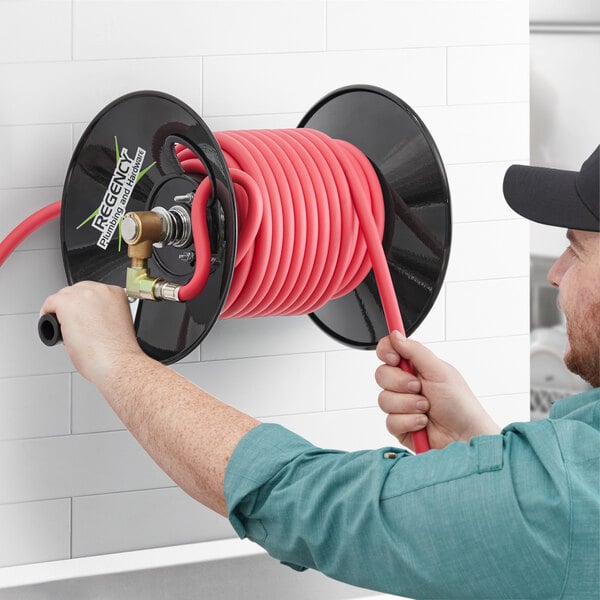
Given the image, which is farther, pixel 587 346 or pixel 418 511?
pixel 587 346

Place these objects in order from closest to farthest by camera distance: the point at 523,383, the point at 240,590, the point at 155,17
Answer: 1. the point at 155,17
2. the point at 240,590
3. the point at 523,383

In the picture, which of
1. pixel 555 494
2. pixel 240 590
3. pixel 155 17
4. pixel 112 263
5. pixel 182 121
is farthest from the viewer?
pixel 240 590

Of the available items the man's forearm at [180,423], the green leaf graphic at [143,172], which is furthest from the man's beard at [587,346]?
the green leaf graphic at [143,172]

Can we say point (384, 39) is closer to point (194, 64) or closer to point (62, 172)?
point (194, 64)

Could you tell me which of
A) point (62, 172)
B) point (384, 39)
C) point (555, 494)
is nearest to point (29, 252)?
point (62, 172)

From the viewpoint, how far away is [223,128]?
1.95m

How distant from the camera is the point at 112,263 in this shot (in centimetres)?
174

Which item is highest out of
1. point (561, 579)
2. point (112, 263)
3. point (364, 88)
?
point (364, 88)

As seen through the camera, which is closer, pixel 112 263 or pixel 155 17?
pixel 112 263

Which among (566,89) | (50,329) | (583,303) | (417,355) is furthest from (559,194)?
(566,89)

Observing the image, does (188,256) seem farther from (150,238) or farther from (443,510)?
(443,510)

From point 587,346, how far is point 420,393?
0.32m

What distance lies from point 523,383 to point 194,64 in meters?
1.07

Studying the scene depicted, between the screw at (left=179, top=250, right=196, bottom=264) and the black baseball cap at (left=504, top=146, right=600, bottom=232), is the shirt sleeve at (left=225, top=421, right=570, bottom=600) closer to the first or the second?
the black baseball cap at (left=504, top=146, right=600, bottom=232)
